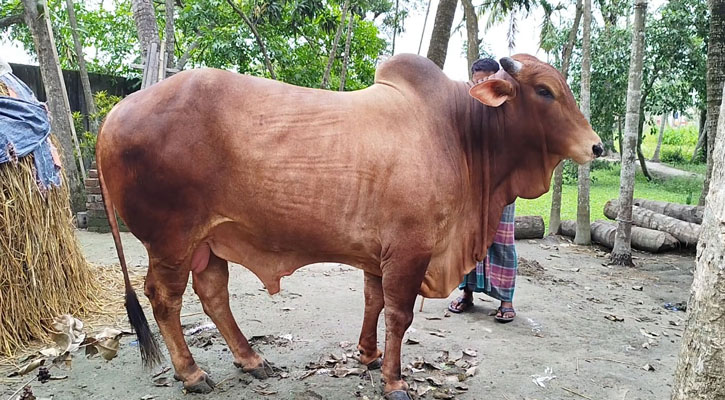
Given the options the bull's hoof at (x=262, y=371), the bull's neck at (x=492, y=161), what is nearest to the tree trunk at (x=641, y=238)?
the bull's neck at (x=492, y=161)

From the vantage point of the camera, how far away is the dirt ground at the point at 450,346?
2963 millimetres

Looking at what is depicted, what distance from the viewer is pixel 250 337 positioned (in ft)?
12.2

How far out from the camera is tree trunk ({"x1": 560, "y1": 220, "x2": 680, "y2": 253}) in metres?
7.09

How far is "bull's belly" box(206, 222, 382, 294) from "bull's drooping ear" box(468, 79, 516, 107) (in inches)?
37.7

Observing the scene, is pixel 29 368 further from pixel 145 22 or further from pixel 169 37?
pixel 169 37

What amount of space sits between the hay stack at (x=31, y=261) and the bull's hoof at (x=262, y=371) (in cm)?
159

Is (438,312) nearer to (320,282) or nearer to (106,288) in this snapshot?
(320,282)

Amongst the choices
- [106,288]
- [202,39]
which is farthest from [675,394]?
[202,39]

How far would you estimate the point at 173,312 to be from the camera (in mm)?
2834

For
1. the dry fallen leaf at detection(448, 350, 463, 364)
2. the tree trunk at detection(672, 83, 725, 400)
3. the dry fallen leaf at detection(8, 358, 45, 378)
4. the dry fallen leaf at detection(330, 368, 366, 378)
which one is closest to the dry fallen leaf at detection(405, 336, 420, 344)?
the dry fallen leaf at detection(448, 350, 463, 364)

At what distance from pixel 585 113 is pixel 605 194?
6.77 meters

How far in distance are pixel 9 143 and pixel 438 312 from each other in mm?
3406

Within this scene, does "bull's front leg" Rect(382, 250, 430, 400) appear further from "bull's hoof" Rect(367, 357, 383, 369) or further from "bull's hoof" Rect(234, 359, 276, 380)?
"bull's hoof" Rect(234, 359, 276, 380)

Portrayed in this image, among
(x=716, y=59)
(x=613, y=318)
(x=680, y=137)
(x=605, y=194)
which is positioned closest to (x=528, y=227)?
(x=716, y=59)
